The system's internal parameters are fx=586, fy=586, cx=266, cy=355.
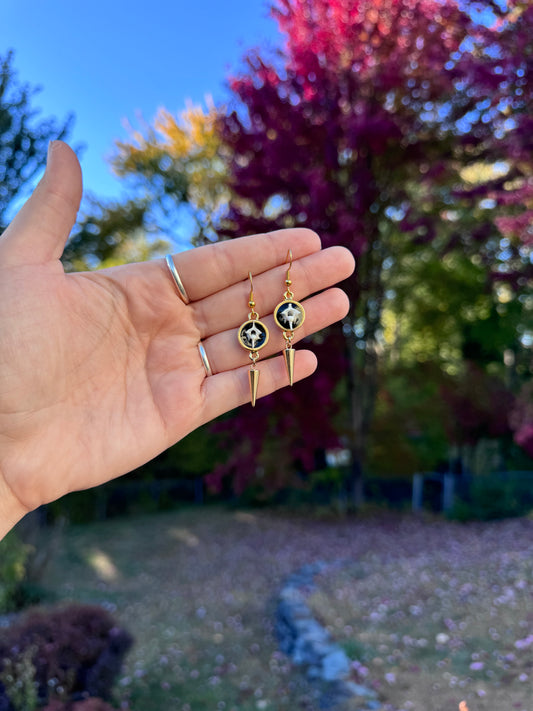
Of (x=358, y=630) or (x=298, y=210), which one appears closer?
(x=358, y=630)

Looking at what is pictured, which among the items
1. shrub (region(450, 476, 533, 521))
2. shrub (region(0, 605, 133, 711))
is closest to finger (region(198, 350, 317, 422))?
shrub (region(0, 605, 133, 711))

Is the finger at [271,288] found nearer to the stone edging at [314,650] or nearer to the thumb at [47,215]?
the thumb at [47,215]

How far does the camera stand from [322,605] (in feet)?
16.6

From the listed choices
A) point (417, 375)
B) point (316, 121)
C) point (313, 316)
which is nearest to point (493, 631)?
point (313, 316)

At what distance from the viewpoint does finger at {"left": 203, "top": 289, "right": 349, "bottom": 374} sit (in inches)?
88.0

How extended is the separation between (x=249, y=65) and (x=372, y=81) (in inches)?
66.3

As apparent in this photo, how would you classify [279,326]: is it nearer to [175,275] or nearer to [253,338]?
[253,338]

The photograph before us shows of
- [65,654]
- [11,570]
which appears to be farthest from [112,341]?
[11,570]

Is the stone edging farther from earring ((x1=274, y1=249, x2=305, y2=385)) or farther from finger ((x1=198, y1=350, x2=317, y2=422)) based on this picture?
earring ((x1=274, y1=249, x2=305, y2=385))

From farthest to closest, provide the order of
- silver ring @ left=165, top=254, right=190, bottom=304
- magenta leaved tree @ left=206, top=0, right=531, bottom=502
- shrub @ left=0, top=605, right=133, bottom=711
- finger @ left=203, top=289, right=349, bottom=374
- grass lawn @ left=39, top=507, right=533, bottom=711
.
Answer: magenta leaved tree @ left=206, top=0, right=531, bottom=502 → grass lawn @ left=39, top=507, right=533, bottom=711 → shrub @ left=0, top=605, right=133, bottom=711 → finger @ left=203, top=289, right=349, bottom=374 → silver ring @ left=165, top=254, right=190, bottom=304

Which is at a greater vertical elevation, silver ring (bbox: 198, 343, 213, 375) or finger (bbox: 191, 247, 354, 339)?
finger (bbox: 191, 247, 354, 339)

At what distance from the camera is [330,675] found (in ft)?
12.3

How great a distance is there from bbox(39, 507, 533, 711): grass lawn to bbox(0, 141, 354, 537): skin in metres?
2.39

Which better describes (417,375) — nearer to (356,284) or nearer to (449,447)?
(449,447)
